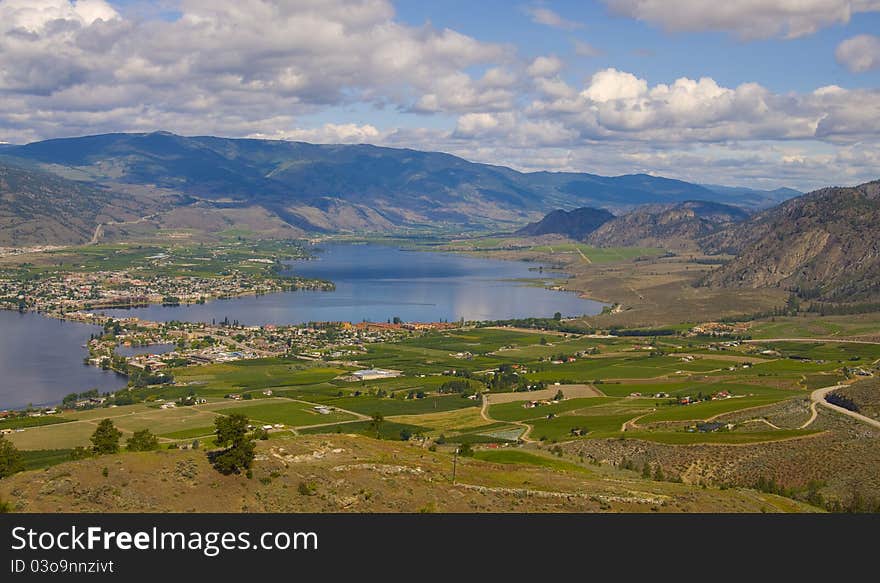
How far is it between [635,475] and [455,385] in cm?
5794

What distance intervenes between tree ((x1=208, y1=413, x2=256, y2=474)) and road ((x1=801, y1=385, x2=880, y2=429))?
2231 inches

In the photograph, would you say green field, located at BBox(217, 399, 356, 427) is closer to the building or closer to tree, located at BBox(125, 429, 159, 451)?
the building

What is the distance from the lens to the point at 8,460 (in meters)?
47.0

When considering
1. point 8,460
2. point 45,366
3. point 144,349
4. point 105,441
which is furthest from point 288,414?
point 144,349

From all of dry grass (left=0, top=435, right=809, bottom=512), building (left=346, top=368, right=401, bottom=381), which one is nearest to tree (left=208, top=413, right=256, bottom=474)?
dry grass (left=0, top=435, right=809, bottom=512)

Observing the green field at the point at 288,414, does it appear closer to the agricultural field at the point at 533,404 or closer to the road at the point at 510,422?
the agricultural field at the point at 533,404

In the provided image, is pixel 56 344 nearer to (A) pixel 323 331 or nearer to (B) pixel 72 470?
(A) pixel 323 331

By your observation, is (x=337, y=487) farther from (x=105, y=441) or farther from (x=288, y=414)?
(x=288, y=414)

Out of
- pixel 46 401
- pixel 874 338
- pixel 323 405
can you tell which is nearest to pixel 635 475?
pixel 323 405

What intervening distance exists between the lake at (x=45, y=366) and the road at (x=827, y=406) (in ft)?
284

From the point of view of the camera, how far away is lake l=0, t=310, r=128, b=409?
4751 inches

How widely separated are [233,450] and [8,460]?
37.5 feet
